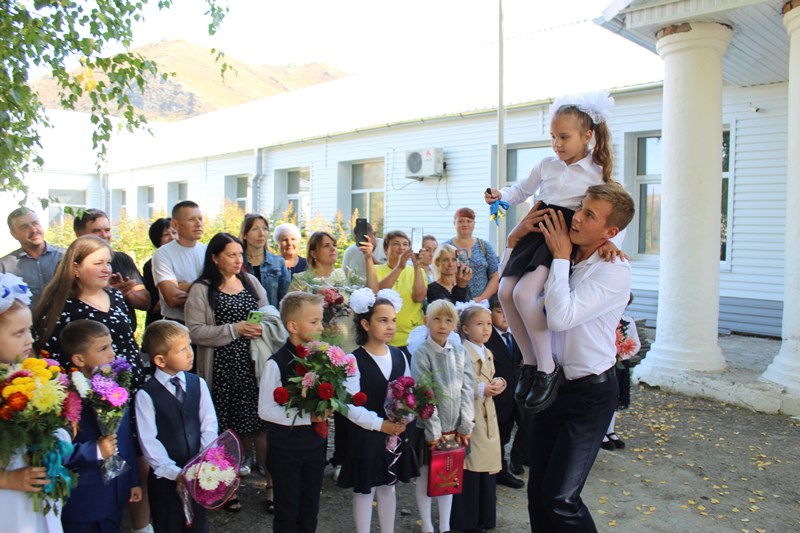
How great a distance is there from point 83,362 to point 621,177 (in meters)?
9.60

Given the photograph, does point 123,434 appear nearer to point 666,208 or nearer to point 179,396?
point 179,396

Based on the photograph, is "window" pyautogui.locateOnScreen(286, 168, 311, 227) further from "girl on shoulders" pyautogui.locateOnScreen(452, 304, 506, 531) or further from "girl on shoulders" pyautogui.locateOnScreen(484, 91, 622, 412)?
"girl on shoulders" pyautogui.locateOnScreen(484, 91, 622, 412)

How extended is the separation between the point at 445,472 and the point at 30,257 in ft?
11.7

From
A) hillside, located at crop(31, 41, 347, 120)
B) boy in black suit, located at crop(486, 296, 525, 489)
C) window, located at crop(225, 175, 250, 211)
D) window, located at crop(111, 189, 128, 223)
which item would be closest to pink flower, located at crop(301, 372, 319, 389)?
boy in black suit, located at crop(486, 296, 525, 489)

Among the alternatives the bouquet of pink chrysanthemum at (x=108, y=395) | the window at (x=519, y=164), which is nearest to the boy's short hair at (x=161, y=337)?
the bouquet of pink chrysanthemum at (x=108, y=395)

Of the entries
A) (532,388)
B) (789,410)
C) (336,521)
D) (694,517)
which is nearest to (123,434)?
(336,521)

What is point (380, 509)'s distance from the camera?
3.65 metres

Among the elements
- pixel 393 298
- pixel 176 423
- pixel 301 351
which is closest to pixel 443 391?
pixel 393 298

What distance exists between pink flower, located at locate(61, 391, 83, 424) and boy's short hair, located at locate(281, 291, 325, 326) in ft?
4.14

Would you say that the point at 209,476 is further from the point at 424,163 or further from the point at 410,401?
the point at 424,163

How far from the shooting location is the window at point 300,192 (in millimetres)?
17953

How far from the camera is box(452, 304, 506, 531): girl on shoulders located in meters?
3.90

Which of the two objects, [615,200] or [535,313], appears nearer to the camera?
[615,200]

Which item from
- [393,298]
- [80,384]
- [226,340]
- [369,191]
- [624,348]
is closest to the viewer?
[80,384]
